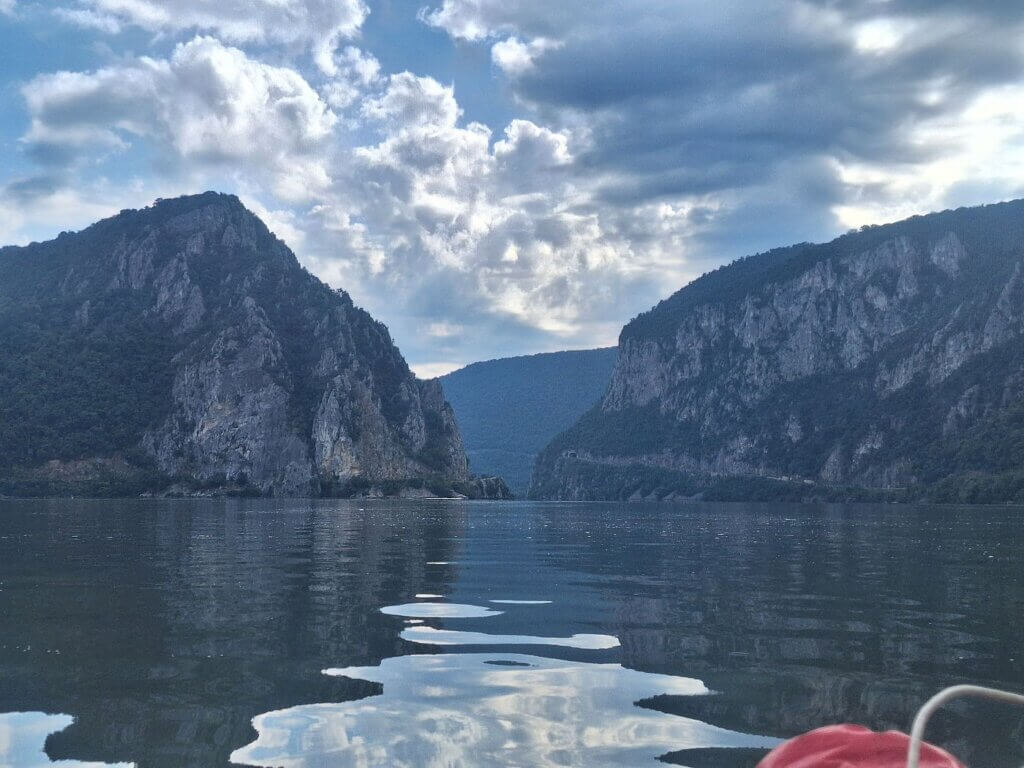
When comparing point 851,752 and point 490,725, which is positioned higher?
point 851,752

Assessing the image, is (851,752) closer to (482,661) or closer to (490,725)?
(490,725)

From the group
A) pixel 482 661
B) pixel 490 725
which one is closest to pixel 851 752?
pixel 490 725

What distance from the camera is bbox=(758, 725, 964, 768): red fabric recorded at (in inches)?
263

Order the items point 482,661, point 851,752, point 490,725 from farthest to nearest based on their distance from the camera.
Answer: point 482,661
point 490,725
point 851,752

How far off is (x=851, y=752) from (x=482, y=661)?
11083 mm

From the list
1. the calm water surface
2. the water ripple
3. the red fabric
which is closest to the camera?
the red fabric

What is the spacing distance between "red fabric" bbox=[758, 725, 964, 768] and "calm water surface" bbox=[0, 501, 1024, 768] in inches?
181

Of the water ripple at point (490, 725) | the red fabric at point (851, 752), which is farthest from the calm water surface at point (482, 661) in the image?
the red fabric at point (851, 752)

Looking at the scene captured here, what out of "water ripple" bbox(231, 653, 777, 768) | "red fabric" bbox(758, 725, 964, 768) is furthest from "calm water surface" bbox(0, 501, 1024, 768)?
"red fabric" bbox(758, 725, 964, 768)

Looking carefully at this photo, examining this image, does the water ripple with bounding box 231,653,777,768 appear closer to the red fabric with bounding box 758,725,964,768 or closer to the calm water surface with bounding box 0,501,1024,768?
the calm water surface with bounding box 0,501,1024,768

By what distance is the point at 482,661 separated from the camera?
17.2 m

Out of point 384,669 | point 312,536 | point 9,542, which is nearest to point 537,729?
point 384,669

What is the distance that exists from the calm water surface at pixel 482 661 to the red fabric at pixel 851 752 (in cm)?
459

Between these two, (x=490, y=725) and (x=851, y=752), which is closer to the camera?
(x=851, y=752)
